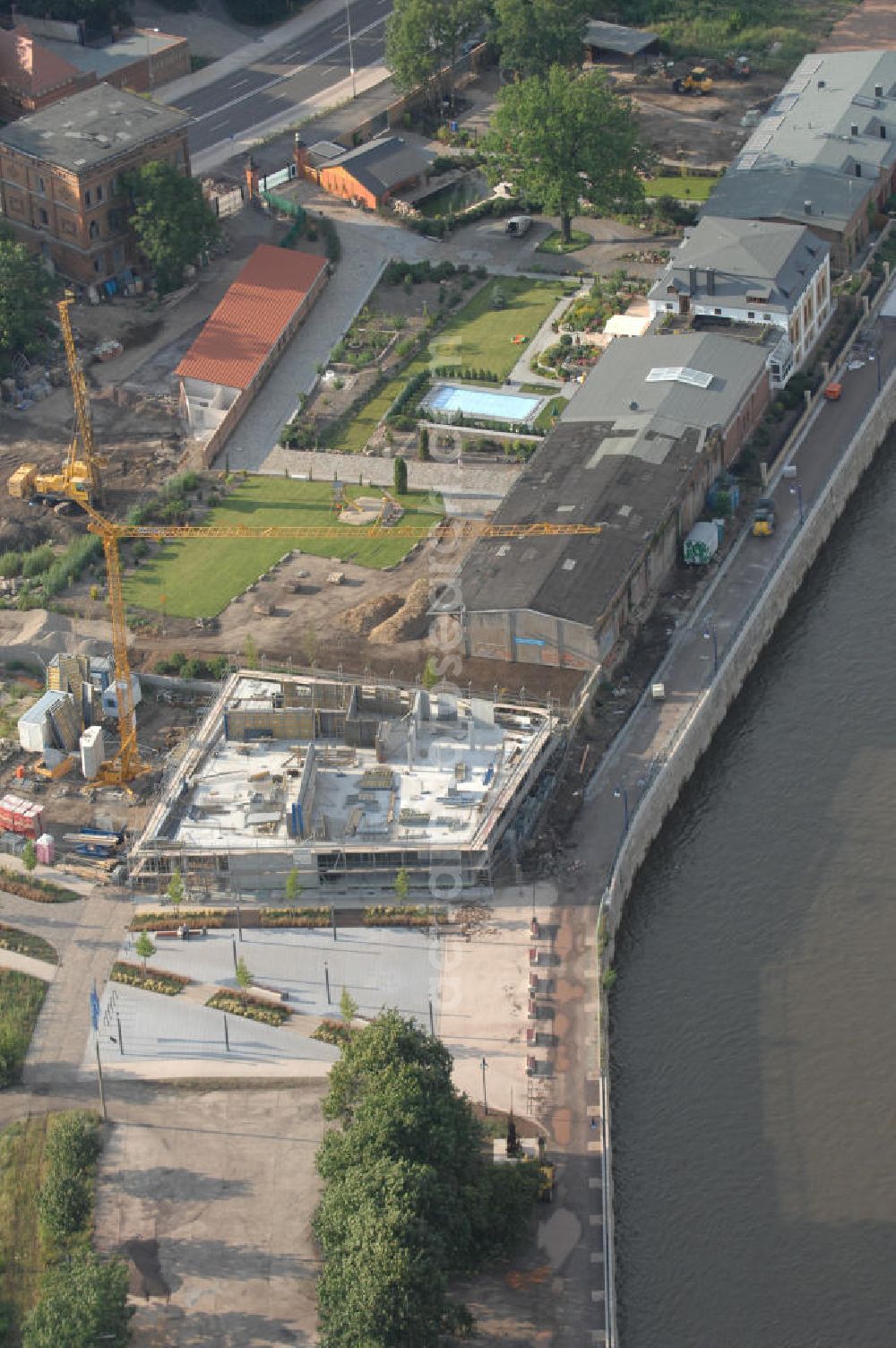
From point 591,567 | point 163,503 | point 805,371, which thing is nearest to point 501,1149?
point 591,567

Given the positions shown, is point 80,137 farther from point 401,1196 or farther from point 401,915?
point 401,1196

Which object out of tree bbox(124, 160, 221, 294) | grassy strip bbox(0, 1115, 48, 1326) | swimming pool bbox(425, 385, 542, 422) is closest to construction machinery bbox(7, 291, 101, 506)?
tree bbox(124, 160, 221, 294)

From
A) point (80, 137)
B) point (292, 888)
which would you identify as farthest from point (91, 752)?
point (80, 137)

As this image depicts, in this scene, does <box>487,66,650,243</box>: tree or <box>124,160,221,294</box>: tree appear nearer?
A: <box>124,160,221,294</box>: tree

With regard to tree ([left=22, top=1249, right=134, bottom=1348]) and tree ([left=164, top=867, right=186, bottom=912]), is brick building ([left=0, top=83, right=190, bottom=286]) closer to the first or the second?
tree ([left=164, top=867, right=186, bottom=912])

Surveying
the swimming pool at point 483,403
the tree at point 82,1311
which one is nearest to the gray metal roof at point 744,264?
the swimming pool at point 483,403

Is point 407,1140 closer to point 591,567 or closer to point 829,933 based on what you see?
point 829,933

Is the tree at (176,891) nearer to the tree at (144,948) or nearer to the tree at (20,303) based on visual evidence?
the tree at (144,948)
